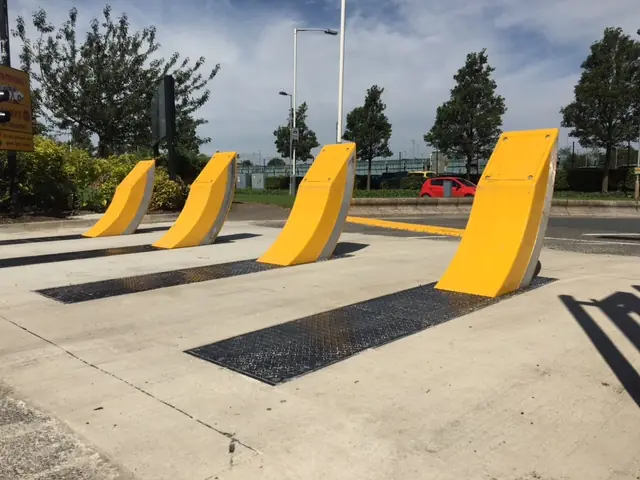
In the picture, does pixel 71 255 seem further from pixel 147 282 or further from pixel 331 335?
pixel 331 335

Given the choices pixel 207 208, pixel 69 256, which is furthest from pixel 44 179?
pixel 207 208

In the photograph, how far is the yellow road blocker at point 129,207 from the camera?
12.1 metres

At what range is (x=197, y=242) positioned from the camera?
10.3 meters

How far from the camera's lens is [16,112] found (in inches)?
567

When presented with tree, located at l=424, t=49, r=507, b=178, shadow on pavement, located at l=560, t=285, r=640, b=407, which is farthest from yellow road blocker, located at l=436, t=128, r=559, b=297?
tree, located at l=424, t=49, r=507, b=178

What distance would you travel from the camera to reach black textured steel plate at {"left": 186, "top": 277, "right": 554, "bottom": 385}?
382 cm

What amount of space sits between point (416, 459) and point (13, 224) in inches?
540

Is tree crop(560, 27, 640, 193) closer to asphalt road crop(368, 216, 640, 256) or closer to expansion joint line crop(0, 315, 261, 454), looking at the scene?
asphalt road crop(368, 216, 640, 256)

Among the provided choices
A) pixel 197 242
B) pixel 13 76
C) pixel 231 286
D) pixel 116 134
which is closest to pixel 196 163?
pixel 116 134

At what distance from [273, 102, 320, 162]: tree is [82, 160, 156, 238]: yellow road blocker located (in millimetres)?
38498

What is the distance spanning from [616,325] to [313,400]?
303 centimetres

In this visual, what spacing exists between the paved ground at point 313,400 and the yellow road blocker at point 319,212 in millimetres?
2539

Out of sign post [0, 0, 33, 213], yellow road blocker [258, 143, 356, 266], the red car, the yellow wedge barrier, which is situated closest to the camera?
yellow road blocker [258, 143, 356, 266]

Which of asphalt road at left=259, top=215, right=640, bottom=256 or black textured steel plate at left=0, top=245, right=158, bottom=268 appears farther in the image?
asphalt road at left=259, top=215, right=640, bottom=256
